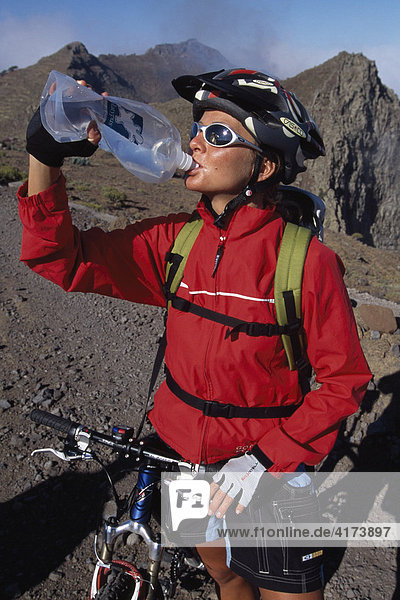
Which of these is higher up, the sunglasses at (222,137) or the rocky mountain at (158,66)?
the rocky mountain at (158,66)

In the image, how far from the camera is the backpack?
205 centimetres

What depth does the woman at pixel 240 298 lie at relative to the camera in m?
2.01

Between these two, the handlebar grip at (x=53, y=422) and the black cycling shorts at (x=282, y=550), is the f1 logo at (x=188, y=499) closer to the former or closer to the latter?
the black cycling shorts at (x=282, y=550)

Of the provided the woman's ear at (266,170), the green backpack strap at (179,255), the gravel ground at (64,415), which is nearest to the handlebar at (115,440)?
the green backpack strap at (179,255)

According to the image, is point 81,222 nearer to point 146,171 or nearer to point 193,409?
point 146,171

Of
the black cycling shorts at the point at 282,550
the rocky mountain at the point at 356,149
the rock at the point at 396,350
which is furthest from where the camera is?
the rocky mountain at the point at 356,149

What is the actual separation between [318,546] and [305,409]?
70 centimetres

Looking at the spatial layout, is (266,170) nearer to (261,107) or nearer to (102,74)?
(261,107)

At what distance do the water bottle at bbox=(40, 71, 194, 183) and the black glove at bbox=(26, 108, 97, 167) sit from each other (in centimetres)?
2

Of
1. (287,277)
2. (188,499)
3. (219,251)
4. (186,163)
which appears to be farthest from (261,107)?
(188,499)

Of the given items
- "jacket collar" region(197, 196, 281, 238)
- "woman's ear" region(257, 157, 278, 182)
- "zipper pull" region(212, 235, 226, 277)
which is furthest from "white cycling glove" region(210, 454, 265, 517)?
"woman's ear" region(257, 157, 278, 182)

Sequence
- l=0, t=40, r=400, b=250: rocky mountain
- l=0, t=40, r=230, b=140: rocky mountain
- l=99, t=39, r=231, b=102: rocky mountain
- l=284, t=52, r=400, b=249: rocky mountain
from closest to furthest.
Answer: l=0, t=40, r=400, b=250: rocky mountain, l=284, t=52, r=400, b=249: rocky mountain, l=0, t=40, r=230, b=140: rocky mountain, l=99, t=39, r=231, b=102: rocky mountain

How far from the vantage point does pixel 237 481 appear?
1986 millimetres

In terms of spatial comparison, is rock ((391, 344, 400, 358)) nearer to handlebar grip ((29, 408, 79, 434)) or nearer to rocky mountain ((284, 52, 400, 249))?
handlebar grip ((29, 408, 79, 434))
